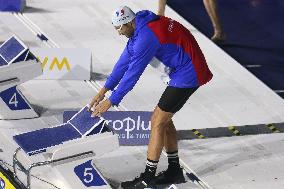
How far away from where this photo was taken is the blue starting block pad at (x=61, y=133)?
8172 millimetres

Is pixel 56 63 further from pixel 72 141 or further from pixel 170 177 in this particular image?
pixel 72 141

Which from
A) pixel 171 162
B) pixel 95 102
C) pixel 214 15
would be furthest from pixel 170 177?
pixel 214 15

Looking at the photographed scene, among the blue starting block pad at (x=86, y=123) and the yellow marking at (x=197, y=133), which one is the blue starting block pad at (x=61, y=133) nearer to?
the blue starting block pad at (x=86, y=123)

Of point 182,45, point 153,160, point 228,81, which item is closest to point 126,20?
point 182,45

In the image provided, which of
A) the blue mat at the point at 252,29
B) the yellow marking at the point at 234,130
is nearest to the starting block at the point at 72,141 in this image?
Result: the yellow marking at the point at 234,130

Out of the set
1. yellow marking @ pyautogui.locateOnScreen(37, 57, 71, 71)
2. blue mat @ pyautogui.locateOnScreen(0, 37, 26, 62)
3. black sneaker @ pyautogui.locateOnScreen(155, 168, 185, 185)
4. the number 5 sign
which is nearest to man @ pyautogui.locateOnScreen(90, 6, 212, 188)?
black sneaker @ pyautogui.locateOnScreen(155, 168, 185, 185)

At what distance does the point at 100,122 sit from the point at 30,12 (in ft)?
18.7

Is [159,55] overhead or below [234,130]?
overhead

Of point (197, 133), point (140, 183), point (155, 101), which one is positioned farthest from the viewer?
point (155, 101)

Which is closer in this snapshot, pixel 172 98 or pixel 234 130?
pixel 172 98

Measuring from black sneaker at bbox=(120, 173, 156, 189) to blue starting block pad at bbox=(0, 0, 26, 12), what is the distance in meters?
5.29

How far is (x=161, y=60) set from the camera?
8.65 meters

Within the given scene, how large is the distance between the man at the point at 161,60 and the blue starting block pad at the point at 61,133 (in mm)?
118

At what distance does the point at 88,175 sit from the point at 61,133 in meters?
0.48
